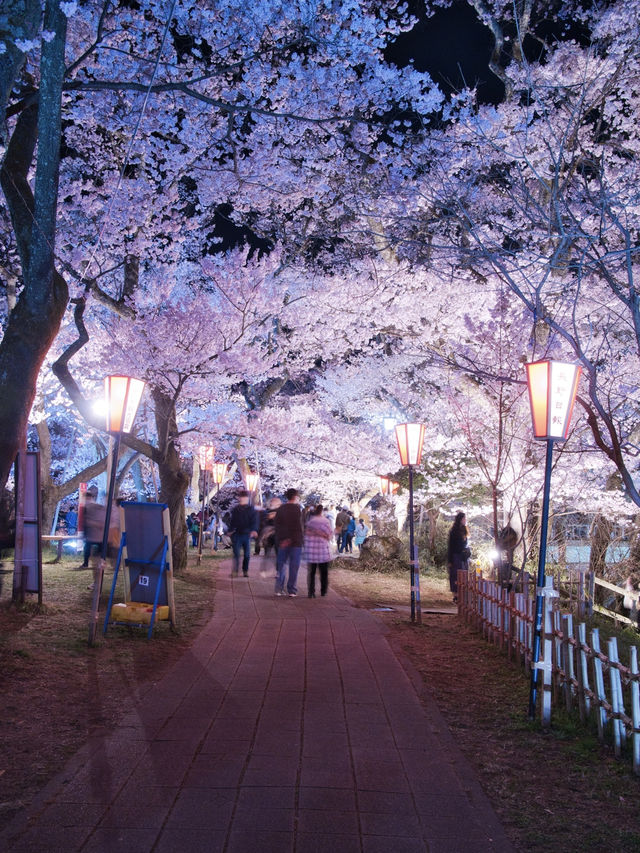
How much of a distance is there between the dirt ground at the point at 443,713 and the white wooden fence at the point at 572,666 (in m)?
0.18

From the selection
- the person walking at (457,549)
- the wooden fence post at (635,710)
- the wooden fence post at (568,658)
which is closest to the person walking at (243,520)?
the person walking at (457,549)

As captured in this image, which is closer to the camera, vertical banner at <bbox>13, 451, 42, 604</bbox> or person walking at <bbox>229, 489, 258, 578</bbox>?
vertical banner at <bbox>13, 451, 42, 604</bbox>

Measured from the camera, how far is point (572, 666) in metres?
5.31

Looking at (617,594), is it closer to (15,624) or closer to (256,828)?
(15,624)

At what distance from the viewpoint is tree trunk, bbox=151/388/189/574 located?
1420 cm

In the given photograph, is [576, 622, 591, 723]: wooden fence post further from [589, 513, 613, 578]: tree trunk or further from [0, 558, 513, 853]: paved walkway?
[589, 513, 613, 578]: tree trunk

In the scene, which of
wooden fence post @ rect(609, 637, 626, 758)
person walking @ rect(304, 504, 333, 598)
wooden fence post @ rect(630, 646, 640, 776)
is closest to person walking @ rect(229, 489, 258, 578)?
person walking @ rect(304, 504, 333, 598)

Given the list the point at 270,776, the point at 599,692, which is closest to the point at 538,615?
the point at 599,692

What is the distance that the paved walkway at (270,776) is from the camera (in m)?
3.09

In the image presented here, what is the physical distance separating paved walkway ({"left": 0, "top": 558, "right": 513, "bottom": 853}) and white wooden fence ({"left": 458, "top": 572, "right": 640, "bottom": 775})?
41.9 inches

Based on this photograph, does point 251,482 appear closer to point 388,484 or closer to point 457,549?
point 388,484

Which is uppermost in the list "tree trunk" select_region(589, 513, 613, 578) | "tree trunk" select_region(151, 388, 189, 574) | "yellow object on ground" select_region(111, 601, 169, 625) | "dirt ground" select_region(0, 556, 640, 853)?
"tree trunk" select_region(151, 388, 189, 574)

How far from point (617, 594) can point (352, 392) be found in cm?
1703

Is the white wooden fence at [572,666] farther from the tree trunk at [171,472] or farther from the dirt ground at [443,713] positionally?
the tree trunk at [171,472]
